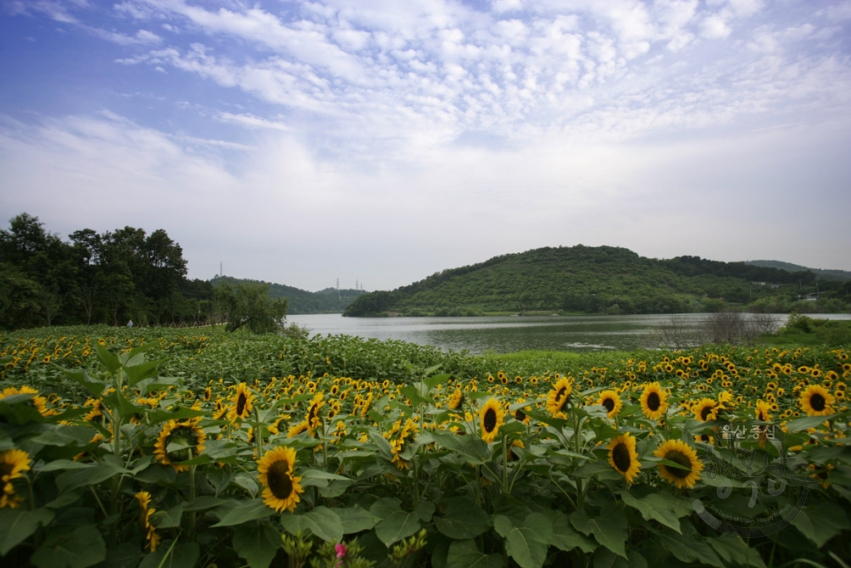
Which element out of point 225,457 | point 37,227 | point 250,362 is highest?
point 37,227

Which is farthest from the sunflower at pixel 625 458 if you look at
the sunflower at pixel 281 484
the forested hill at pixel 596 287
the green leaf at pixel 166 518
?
the forested hill at pixel 596 287

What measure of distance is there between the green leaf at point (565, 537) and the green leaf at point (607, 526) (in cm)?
2

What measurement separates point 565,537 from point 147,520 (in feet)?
3.73

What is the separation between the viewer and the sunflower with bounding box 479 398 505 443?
142cm

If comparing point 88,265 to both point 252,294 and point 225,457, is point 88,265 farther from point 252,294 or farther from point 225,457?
point 225,457

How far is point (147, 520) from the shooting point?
45.9 inches

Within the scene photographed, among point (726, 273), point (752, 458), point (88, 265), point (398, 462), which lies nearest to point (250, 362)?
point (398, 462)

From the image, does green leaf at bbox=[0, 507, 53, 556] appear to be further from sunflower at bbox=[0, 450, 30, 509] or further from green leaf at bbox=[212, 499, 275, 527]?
green leaf at bbox=[212, 499, 275, 527]

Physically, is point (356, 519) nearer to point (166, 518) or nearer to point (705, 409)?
point (166, 518)

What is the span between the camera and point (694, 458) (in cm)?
142

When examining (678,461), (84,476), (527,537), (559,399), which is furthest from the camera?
(559,399)

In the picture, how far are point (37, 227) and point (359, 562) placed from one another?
50309 mm

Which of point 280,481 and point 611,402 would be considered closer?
point 280,481

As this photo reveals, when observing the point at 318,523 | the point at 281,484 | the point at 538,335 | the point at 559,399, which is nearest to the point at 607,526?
the point at 559,399
